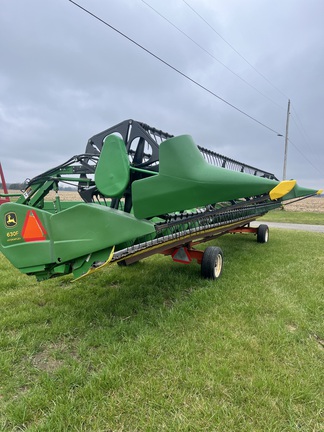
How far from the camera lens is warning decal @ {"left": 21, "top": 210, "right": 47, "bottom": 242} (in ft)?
7.80

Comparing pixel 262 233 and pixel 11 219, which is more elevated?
pixel 11 219

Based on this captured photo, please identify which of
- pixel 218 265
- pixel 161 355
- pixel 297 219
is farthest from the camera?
pixel 297 219

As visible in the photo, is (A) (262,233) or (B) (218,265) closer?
(B) (218,265)

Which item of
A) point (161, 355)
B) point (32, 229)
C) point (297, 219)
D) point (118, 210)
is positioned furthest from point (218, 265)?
point (297, 219)

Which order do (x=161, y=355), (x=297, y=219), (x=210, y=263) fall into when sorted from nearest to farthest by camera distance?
1. (x=161, y=355)
2. (x=210, y=263)
3. (x=297, y=219)

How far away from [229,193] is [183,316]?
1.47 metres

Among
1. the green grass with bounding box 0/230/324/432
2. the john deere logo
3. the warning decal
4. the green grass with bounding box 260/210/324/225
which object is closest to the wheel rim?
the green grass with bounding box 0/230/324/432

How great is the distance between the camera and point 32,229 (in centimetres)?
240

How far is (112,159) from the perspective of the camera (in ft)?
7.88

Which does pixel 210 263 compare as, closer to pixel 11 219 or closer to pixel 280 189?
pixel 280 189

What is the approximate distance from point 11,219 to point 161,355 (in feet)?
5.88

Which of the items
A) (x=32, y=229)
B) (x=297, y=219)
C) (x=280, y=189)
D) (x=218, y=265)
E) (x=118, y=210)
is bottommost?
(x=297, y=219)

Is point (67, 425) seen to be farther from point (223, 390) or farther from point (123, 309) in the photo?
point (123, 309)

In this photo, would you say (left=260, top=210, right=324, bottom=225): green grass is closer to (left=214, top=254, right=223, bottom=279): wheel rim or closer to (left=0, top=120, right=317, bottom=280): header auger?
(left=214, top=254, right=223, bottom=279): wheel rim
